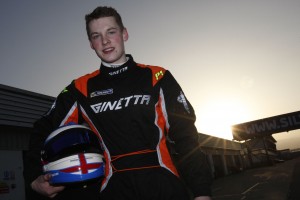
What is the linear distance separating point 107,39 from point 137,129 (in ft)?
2.42

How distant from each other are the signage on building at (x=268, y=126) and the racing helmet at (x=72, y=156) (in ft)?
128

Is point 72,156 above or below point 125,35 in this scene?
below

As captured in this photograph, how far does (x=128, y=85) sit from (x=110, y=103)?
7.5 inches

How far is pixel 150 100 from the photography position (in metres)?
2.09

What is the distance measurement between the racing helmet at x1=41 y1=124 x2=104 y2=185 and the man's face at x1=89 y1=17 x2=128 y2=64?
1.95 feet

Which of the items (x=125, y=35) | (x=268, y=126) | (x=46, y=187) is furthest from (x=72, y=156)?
(x=268, y=126)

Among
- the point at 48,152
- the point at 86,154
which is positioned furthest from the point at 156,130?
the point at 48,152

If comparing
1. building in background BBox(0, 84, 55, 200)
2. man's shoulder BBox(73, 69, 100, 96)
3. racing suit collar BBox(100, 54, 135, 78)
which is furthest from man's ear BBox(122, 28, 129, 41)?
building in background BBox(0, 84, 55, 200)

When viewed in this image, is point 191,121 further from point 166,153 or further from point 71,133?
point 71,133

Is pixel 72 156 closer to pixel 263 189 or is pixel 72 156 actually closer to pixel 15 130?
pixel 15 130

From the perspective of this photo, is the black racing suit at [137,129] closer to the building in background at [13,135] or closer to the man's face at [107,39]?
the man's face at [107,39]

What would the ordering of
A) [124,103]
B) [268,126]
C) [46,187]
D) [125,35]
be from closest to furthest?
[46,187]
[124,103]
[125,35]
[268,126]

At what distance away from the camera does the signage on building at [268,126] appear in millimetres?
37844

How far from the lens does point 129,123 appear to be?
6.64 ft
